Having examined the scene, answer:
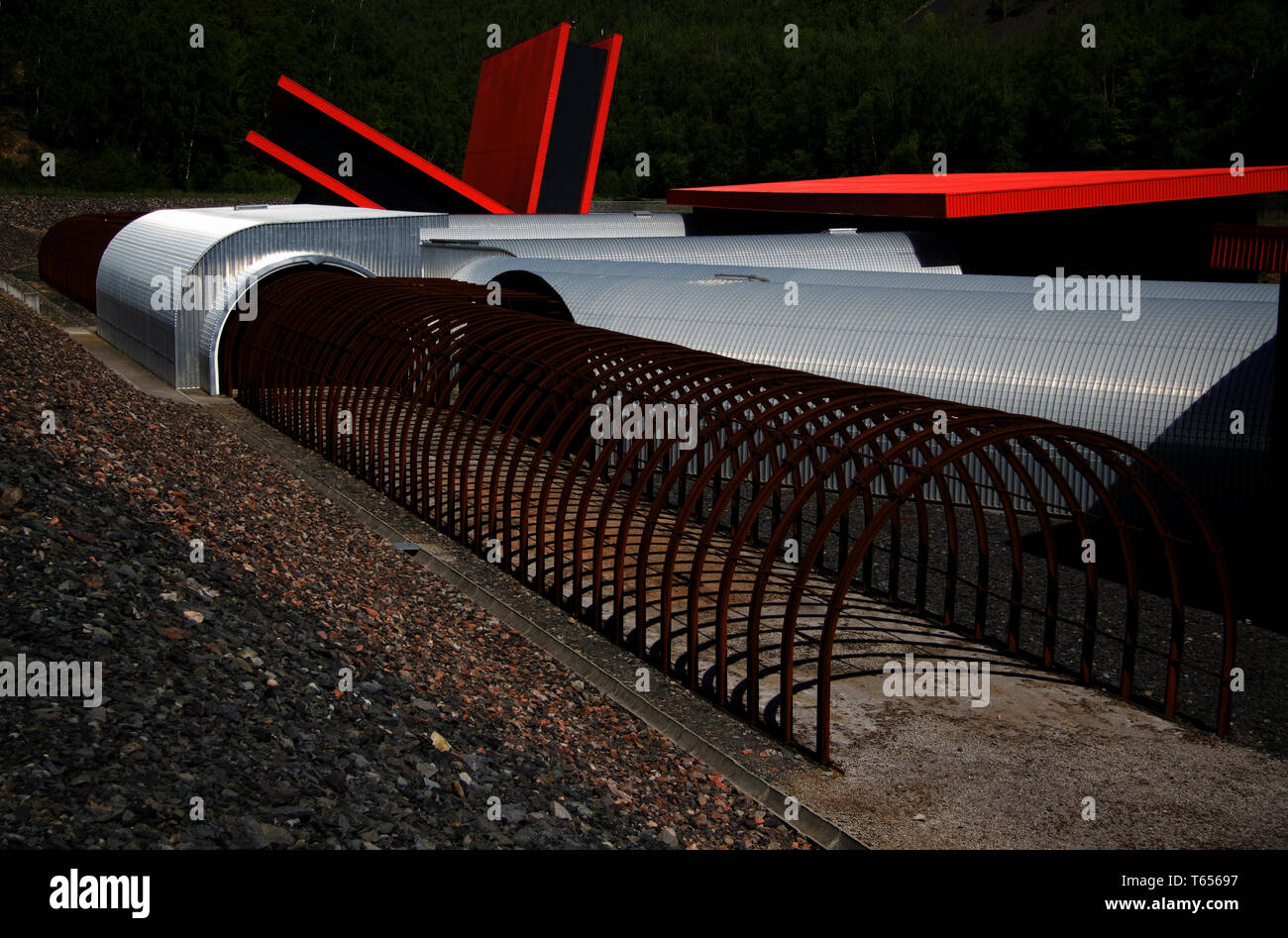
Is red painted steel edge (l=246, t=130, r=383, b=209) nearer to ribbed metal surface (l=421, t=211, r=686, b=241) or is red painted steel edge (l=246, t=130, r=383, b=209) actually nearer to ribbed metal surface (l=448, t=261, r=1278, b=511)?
ribbed metal surface (l=421, t=211, r=686, b=241)

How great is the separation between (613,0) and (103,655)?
172m

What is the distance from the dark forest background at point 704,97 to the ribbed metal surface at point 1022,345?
5536cm

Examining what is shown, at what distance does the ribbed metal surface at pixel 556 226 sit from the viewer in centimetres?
3459

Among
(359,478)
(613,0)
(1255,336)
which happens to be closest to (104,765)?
(359,478)

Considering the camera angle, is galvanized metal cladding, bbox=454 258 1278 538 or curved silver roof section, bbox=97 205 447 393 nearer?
galvanized metal cladding, bbox=454 258 1278 538

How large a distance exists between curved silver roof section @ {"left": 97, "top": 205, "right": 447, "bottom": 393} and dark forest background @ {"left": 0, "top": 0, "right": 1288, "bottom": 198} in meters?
44.2

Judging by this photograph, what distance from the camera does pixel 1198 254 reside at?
112ft

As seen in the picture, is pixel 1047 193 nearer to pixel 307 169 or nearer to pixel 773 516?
pixel 773 516

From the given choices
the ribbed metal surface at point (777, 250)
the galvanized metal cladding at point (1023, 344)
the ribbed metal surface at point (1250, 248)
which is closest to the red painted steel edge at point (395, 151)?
the ribbed metal surface at point (777, 250)

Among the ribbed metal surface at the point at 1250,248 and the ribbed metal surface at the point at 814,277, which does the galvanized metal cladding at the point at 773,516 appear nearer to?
the ribbed metal surface at the point at 1250,248

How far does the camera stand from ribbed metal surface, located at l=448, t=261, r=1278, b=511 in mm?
16031

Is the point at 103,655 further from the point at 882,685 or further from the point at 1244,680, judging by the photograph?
the point at 1244,680

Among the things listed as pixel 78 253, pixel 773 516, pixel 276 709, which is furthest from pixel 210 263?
pixel 276 709

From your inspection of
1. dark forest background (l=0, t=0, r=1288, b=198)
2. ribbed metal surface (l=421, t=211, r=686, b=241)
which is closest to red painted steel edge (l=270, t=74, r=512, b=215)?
ribbed metal surface (l=421, t=211, r=686, b=241)
